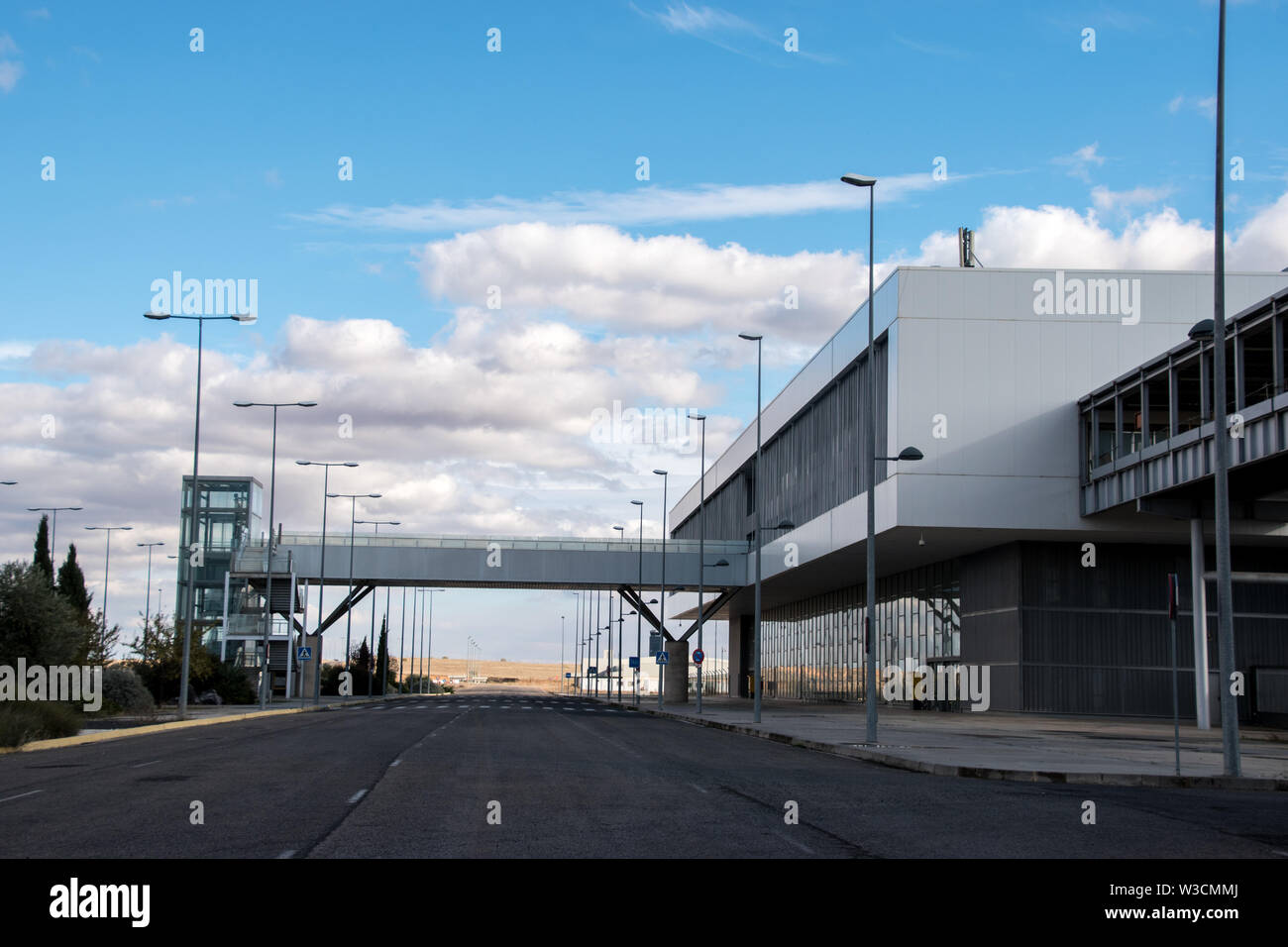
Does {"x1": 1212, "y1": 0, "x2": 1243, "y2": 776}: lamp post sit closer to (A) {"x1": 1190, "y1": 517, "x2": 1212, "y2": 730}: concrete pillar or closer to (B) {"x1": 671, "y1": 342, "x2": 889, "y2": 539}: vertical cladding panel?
(A) {"x1": 1190, "y1": 517, "x2": 1212, "y2": 730}: concrete pillar

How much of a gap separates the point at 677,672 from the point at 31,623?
48198 mm

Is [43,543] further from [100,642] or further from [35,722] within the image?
[35,722]

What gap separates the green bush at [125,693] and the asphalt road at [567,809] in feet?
64.9

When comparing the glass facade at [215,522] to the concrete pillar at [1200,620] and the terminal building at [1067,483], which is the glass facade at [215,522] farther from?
the concrete pillar at [1200,620]

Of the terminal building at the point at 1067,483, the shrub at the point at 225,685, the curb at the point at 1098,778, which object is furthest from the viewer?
the shrub at the point at 225,685

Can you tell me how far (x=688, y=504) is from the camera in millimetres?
113062

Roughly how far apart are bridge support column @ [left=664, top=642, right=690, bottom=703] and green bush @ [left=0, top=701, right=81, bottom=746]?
4944cm

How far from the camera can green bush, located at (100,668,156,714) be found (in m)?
44.8

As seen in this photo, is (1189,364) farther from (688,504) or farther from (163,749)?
(688,504)

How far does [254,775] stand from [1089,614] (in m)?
39.4

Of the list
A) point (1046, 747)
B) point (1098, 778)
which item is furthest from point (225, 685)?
point (1098, 778)

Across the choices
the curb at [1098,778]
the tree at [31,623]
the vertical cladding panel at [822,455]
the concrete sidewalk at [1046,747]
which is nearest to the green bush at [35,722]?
the tree at [31,623]

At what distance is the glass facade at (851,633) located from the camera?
59500 millimetres
